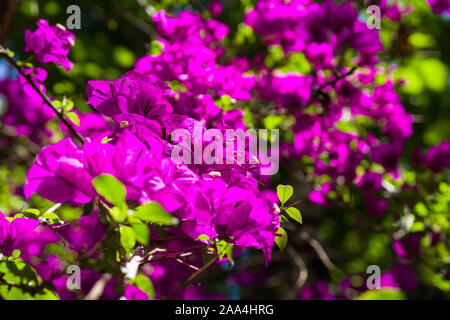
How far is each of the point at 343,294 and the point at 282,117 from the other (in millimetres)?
1012

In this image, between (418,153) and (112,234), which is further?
(418,153)

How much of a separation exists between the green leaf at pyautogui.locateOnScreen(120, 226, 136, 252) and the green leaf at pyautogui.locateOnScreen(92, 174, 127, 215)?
0.07m

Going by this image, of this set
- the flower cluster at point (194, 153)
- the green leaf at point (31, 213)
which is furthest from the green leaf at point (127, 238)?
the green leaf at point (31, 213)

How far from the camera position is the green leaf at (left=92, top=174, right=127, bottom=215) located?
536 mm

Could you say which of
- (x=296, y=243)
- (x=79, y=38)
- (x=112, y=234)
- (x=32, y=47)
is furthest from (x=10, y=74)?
(x=112, y=234)

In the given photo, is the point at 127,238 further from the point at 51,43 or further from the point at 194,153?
the point at 51,43

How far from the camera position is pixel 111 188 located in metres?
0.54

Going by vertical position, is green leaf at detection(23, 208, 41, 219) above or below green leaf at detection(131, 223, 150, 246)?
above

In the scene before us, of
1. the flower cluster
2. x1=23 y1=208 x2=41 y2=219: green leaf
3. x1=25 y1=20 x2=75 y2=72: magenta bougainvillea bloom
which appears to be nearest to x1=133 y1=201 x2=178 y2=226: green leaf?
the flower cluster

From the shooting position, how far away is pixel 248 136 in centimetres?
103

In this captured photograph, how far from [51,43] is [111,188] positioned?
0.81 meters

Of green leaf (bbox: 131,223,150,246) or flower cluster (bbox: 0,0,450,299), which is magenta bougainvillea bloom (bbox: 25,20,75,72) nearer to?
flower cluster (bbox: 0,0,450,299)

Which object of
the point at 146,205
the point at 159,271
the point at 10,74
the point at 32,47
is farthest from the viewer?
the point at 10,74
